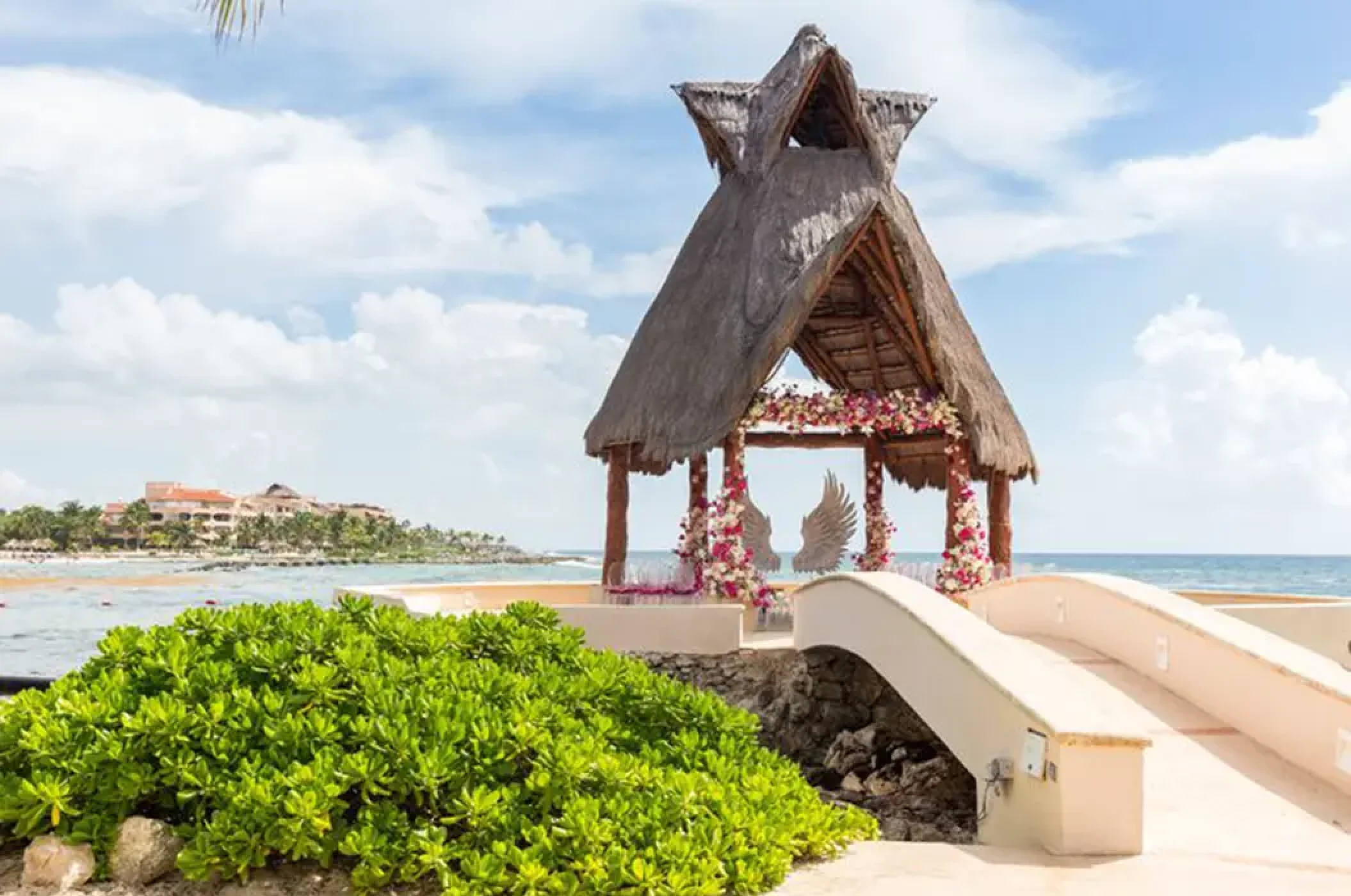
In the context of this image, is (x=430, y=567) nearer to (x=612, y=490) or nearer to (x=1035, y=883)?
(x=612, y=490)

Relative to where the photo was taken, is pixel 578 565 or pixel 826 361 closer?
pixel 826 361

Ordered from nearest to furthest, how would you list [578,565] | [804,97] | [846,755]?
[846,755] < [804,97] < [578,565]

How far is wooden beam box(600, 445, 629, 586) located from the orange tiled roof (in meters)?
121

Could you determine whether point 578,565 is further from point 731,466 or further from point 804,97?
point 731,466

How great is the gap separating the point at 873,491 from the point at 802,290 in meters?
5.05

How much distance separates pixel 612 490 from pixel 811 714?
5466 millimetres

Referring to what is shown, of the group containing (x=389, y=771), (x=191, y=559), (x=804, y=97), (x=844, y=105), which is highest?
(x=844, y=105)

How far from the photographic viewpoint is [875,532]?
19.1 metres

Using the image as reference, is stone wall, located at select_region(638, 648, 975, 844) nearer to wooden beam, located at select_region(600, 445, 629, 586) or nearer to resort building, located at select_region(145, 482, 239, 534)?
wooden beam, located at select_region(600, 445, 629, 586)

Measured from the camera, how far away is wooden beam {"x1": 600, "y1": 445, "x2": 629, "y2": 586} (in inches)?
691

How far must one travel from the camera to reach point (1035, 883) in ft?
19.8

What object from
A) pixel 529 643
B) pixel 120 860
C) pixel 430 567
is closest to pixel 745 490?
pixel 529 643

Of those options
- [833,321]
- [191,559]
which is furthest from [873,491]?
[191,559]

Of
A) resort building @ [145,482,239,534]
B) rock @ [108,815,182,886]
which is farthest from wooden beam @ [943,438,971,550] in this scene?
resort building @ [145,482,239,534]
